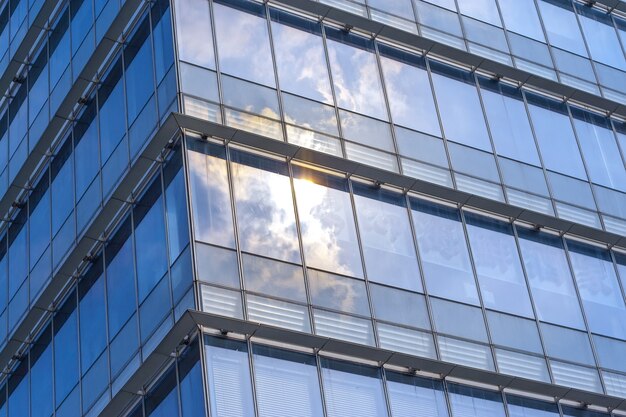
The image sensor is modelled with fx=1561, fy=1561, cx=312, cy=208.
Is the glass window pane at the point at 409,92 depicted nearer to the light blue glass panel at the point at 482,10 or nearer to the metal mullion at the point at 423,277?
the metal mullion at the point at 423,277

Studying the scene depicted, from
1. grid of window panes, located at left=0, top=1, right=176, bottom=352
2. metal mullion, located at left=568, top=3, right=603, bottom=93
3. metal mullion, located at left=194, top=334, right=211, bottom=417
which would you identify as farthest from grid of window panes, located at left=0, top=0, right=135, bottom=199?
metal mullion, located at left=568, top=3, right=603, bottom=93

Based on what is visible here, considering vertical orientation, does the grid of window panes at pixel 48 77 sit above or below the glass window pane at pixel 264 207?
above

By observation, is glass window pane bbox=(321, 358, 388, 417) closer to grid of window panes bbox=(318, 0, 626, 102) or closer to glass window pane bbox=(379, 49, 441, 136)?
glass window pane bbox=(379, 49, 441, 136)

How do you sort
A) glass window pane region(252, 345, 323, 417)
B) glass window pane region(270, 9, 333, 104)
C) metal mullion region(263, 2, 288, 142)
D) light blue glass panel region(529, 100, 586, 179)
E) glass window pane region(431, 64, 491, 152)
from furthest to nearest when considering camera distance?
1. light blue glass panel region(529, 100, 586, 179)
2. glass window pane region(431, 64, 491, 152)
3. glass window pane region(270, 9, 333, 104)
4. metal mullion region(263, 2, 288, 142)
5. glass window pane region(252, 345, 323, 417)

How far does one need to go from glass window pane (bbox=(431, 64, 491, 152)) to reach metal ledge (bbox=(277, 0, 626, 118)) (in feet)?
1.45

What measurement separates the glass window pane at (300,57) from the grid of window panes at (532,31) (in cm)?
126

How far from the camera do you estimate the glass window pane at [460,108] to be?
113 feet

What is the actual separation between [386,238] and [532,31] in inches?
380

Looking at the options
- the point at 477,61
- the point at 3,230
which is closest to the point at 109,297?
the point at 3,230

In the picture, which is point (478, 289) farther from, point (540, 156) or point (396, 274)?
point (540, 156)

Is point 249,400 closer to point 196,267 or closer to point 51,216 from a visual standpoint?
point 196,267

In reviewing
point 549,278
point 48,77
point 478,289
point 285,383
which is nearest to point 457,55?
point 549,278

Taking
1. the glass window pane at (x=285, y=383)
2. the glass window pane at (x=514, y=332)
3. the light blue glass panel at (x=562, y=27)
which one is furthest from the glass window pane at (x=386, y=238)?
the light blue glass panel at (x=562, y=27)

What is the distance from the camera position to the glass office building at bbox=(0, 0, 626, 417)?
2856 centimetres
